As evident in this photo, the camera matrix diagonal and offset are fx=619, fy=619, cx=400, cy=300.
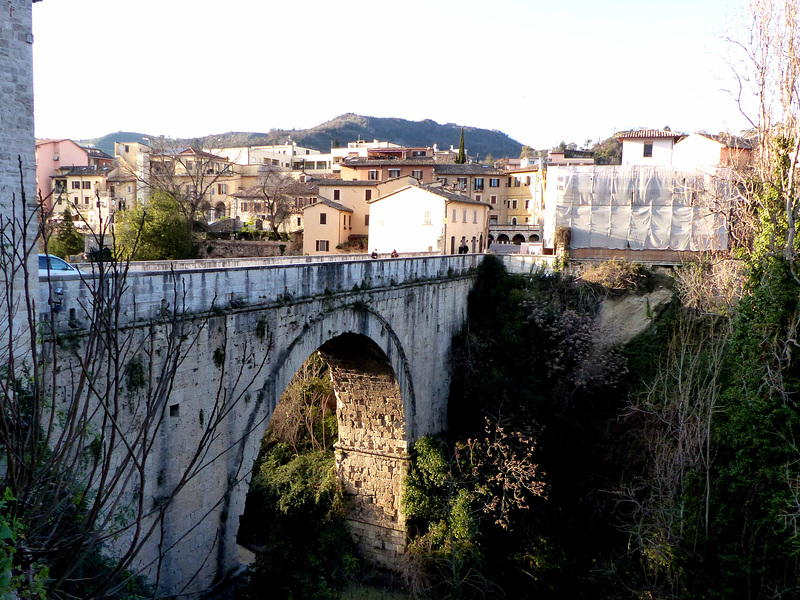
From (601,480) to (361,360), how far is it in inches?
270

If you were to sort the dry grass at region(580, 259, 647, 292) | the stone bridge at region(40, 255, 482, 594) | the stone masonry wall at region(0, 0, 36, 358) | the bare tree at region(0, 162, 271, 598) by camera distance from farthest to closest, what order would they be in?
1. the dry grass at region(580, 259, 647, 292)
2. the stone bridge at region(40, 255, 482, 594)
3. the stone masonry wall at region(0, 0, 36, 358)
4. the bare tree at region(0, 162, 271, 598)

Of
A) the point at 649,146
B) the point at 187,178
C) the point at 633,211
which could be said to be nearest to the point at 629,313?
the point at 633,211

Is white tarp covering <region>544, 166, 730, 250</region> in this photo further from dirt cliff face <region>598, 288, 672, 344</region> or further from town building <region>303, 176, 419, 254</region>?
town building <region>303, 176, 419, 254</region>

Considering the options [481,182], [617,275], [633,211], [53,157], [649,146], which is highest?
[53,157]

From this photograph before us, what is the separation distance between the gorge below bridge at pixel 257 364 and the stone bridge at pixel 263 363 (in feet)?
0.08

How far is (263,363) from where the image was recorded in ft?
13.8

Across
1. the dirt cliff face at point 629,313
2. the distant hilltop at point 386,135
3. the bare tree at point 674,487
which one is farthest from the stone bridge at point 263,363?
the distant hilltop at point 386,135

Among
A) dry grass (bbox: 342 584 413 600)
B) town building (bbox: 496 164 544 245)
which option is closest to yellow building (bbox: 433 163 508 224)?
town building (bbox: 496 164 544 245)

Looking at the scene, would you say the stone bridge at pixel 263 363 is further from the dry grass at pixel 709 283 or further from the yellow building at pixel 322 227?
the yellow building at pixel 322 227

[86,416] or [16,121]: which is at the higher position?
[16,121]

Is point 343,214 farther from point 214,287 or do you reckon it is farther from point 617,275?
point 214,287

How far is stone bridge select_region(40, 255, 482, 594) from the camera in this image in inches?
263

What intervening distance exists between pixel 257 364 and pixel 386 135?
339ft

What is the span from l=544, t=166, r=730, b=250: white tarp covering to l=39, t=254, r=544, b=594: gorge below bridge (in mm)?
6010
